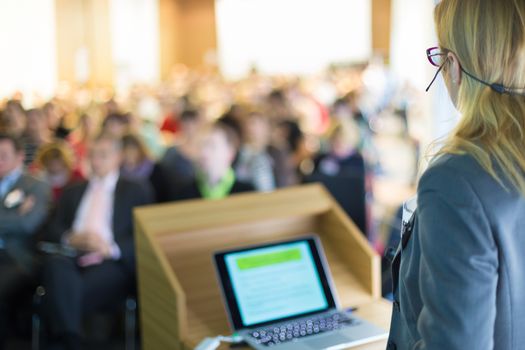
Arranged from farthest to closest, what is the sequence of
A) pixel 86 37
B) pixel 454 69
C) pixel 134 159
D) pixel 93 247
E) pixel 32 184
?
pixel 86 37 < pixel 134 159 < pixel 32 184 < pixel 93 247 < pixel 454 69

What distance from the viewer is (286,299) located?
2.13m

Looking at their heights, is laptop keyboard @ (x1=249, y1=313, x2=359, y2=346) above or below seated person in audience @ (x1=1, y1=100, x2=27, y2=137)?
below

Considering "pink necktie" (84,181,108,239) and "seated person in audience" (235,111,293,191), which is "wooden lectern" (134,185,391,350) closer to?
"pink necktie" (84,181,108,239)

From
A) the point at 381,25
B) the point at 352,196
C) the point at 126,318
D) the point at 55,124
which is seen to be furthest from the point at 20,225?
the point at 381,25

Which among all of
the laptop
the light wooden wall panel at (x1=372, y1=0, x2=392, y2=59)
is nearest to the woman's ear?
the laptop

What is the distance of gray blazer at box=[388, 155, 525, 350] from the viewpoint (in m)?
1.13

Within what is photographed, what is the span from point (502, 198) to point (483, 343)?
24 centimetres

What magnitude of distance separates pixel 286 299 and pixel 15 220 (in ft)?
7.79

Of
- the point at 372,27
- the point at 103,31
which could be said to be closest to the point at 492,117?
the point at 103,31

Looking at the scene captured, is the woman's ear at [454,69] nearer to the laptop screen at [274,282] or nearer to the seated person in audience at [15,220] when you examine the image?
the laptop screen at [274,282]

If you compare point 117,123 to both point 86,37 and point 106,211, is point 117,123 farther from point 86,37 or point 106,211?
point 86,37

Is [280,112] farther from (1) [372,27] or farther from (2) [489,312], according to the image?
(1) [372,27]

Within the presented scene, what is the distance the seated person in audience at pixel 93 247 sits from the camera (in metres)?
3.48

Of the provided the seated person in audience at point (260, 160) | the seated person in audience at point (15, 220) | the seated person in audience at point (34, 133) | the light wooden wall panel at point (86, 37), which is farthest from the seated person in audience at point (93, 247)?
the light wooden wall panel at point (86, 37)
